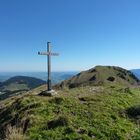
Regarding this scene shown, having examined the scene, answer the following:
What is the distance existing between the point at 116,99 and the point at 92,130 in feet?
22.3

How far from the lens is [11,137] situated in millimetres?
12398

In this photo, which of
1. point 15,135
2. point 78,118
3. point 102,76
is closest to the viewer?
point 15,135

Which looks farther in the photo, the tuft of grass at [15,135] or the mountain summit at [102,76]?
the mountain summit at [102,76]

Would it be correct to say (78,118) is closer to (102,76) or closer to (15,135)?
(15,135)

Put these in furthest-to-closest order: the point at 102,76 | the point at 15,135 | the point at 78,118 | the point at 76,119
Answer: the point at 102,76 < the point at 78,118 < the point at 76,119 < the point at 15,135

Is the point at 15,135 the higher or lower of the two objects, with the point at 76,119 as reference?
lower

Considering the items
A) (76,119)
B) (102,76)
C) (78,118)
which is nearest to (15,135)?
(76,119)

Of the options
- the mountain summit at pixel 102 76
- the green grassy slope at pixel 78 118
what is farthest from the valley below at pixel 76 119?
the mountain summit at pixel 102 76

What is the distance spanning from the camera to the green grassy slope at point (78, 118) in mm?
13342

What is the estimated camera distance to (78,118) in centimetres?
1546

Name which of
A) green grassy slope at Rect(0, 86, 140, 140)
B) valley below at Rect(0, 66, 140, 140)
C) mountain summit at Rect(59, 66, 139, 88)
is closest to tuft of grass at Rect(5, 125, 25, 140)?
valley below at Rect(0, 66, 140, 140)

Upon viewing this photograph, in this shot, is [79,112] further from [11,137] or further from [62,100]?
[11,137]

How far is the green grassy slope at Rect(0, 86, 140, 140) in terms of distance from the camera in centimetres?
1334

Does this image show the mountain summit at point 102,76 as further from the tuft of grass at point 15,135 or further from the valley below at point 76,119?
the tuft of grass at point 15,135
